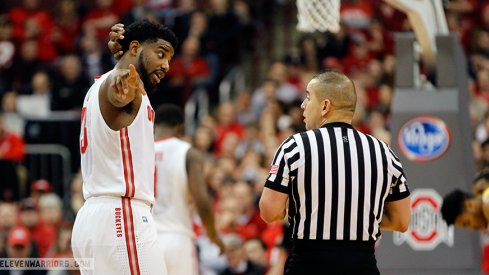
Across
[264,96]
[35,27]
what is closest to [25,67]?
[35,27]

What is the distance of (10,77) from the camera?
1797cm

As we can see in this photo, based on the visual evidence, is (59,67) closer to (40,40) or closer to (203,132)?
(40,40)

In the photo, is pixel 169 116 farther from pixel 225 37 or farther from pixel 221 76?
pixel 221 76

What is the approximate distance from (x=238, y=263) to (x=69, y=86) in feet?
19.1

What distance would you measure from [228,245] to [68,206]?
391 cm

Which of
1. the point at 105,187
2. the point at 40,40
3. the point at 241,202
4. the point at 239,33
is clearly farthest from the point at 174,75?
the point at 105,187

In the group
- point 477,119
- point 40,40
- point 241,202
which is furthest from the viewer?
point 40,40

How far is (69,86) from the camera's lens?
56.0ft

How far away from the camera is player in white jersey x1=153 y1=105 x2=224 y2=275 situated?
934cm

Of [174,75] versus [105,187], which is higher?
[174,75]

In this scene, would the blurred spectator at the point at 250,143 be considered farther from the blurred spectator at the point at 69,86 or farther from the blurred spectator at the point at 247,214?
the blurred spectator at the point at 69,86

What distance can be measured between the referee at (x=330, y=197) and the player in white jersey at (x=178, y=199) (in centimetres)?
300

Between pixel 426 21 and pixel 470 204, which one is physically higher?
pixel 426 21

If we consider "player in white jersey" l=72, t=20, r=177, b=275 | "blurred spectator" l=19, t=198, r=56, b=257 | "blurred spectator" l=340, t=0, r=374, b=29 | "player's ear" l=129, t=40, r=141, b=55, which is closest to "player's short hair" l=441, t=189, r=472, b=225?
"player in white jersey" l=72, t=20, r=177, b=275
